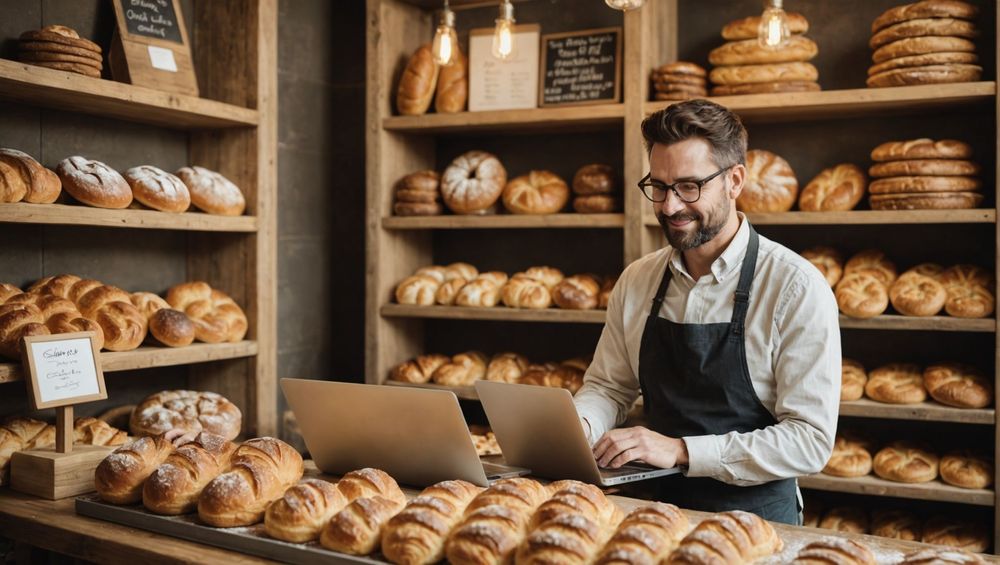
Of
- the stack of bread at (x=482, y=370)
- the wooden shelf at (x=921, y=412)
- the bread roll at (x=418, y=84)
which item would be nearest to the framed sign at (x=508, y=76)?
the bread roll at (x=418, y=84)

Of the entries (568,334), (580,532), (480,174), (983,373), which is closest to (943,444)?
(983,373)

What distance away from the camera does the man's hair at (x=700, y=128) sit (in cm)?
226

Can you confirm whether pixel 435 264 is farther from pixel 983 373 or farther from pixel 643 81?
pixel 983 373

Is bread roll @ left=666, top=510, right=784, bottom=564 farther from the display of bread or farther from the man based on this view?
the display of bread

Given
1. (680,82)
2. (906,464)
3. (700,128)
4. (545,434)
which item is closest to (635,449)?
(545,434)

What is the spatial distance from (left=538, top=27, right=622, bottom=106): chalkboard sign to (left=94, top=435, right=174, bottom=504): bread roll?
2305 millimetres

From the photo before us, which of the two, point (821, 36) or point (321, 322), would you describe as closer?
point (821, 36)

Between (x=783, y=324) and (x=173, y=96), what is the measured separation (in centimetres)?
213

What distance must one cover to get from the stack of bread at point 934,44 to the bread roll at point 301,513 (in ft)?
8.09

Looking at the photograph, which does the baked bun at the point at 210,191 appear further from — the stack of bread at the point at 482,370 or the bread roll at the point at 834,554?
the bread roll at the point at 834,554

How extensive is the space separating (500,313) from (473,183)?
0.57 meters

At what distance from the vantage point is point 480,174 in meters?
3.79

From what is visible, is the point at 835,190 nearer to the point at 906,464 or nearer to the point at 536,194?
the point at 906,464

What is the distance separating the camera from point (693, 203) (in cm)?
230
